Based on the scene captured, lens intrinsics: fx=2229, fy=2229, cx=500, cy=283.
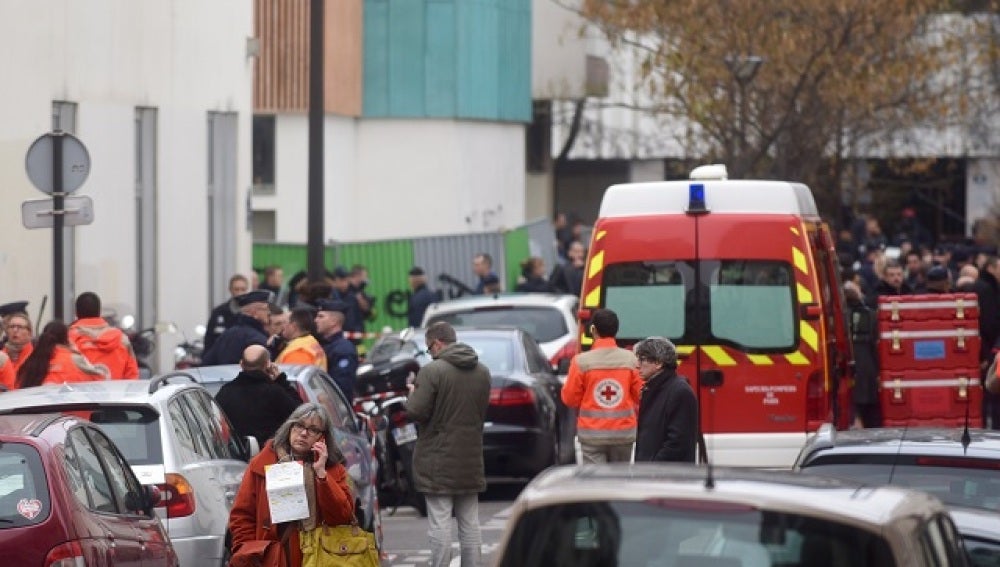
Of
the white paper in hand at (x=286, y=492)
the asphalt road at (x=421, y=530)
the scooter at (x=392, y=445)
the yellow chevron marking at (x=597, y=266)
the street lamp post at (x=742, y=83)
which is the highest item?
the street lamp post at (x=742, y=83)

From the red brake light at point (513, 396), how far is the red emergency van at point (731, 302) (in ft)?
10.6

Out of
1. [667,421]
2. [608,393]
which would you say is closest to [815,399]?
[608,393]

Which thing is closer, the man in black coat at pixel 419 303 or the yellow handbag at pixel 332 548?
the yellow handbag at pixel 332 548

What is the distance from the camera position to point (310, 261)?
2416 centimetres

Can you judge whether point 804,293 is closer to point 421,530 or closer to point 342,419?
point 342,419

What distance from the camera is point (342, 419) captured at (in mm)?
14891

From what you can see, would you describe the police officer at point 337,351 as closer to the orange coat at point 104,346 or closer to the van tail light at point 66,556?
the orange coat at point 104,346

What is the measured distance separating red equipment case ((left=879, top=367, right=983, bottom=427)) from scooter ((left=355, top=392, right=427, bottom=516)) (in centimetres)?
422

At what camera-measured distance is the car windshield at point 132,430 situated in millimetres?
11320

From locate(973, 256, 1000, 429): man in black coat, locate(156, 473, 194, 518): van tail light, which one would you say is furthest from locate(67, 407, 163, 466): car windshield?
locate(973, 256, 1000, 429): man in black coat

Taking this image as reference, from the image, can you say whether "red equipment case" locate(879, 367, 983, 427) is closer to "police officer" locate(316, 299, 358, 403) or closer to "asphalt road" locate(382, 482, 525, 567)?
"asphalt road" locate(382, 482, 525, 567)

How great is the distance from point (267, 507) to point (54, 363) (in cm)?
587

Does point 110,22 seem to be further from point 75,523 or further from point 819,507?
point 819,507

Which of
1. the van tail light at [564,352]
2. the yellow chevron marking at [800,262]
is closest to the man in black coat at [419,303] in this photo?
the van tail light at [564,352]
